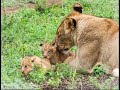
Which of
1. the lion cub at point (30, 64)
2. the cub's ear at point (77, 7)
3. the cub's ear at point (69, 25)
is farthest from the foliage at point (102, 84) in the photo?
the cub's ear at point (77, 7)

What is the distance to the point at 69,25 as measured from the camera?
306 inches

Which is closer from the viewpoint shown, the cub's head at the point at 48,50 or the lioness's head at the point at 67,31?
the lioness's head at the point at 67,31

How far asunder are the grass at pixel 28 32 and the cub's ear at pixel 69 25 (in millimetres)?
770

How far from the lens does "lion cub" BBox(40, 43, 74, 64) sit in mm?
7906

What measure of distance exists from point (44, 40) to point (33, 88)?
9.00 feet

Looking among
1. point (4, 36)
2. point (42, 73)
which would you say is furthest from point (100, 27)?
point (4, 36)

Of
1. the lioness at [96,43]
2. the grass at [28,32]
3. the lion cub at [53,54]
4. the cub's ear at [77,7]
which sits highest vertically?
the cub's ear at [77,7]

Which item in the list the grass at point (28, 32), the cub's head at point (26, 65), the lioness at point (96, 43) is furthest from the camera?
the lioness at point (96, 43)

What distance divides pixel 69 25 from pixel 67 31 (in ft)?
0.30

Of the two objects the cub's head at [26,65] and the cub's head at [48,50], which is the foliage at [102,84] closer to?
the cub's head at [26,65]

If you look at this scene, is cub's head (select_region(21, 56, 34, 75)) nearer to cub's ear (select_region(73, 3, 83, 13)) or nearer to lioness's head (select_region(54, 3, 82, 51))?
lioness's head (select_region(54, 3, 82, 51))

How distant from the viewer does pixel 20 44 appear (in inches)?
345

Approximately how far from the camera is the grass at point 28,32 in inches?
276

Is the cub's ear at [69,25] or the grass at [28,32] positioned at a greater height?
the cub's ear at [69,25]
